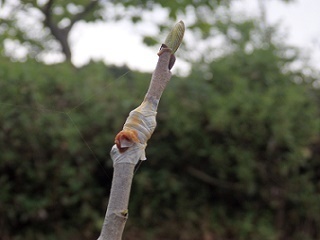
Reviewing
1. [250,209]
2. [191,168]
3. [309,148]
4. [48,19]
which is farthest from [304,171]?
[48,19]

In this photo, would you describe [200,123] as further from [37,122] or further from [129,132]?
[129,132]

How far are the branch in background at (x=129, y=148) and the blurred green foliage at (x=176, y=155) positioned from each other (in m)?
5.01

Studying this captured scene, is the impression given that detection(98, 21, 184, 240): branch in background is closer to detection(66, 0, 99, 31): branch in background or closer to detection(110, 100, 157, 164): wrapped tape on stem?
detection(110, 100, 157, 164): wrapped tape on stem

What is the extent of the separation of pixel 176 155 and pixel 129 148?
19.3 ft

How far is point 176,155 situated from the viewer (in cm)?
675

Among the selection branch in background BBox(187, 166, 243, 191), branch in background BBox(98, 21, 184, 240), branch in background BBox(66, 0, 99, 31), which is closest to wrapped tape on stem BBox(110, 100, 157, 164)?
branch in background BBox(98, 21, 184, 240)

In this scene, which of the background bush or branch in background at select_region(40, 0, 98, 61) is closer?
the background bush

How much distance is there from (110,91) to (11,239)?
1.80 metres

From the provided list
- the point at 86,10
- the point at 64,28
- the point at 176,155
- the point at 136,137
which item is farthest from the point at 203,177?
the point at 136,137

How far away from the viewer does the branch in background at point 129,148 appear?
0.87 meters

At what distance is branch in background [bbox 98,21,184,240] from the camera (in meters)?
0.87

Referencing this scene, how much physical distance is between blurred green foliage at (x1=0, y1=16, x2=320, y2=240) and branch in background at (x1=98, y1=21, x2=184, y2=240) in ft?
16.4

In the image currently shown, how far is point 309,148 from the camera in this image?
6641mm

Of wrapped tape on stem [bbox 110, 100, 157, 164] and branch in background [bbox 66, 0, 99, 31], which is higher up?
wrapped tape on stem [bbox 110, 100, 157, 164]
